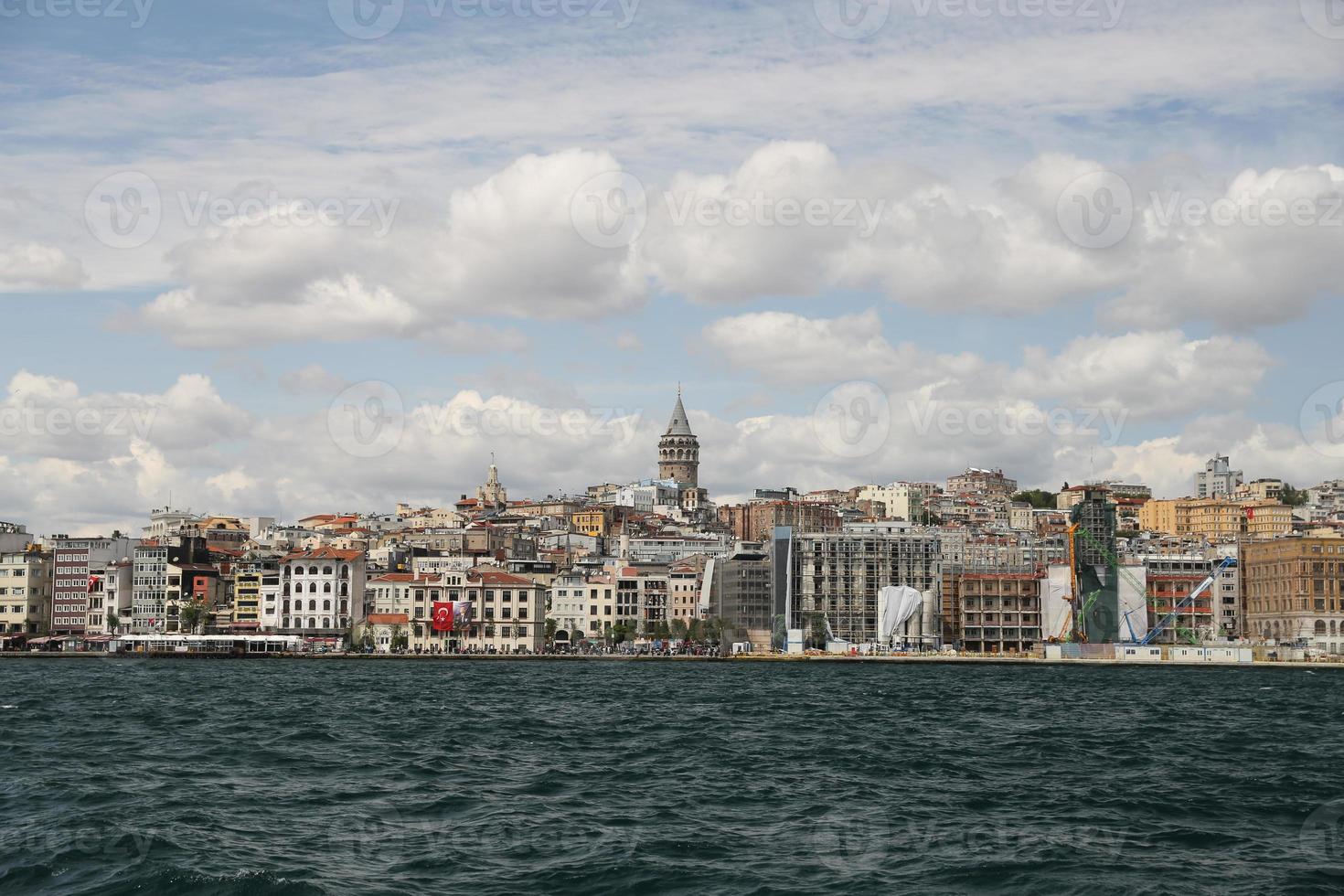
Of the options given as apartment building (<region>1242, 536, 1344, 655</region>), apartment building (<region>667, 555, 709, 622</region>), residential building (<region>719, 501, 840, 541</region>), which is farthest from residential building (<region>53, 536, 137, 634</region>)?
apartment building (<region>1242, 536, 1344, 655</region>)

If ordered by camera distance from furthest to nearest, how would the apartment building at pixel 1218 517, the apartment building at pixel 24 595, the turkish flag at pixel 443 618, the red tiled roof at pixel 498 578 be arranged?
the apartment building at pixel 1218 517 → the apartment building at pixel 24 595 → the red tiled roof at pixel 498 578 → the turkish flag at pixel 443 618

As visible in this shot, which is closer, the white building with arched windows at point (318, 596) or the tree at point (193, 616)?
the tree at point (193, 616)

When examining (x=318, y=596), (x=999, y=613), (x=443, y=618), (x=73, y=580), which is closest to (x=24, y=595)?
Result: (x=73, y=580)

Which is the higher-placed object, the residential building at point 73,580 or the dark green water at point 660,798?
the residential building at point 73,580

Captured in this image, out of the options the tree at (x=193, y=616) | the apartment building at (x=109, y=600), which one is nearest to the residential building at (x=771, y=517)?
the tree at (x=193, y=616)

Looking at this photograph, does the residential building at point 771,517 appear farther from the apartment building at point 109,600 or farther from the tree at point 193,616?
the apartment building at point 109,600

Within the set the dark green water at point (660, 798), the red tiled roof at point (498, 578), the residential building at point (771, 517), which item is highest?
the residential building at point (771, 517)

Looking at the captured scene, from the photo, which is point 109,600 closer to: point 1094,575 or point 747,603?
point 747,603
